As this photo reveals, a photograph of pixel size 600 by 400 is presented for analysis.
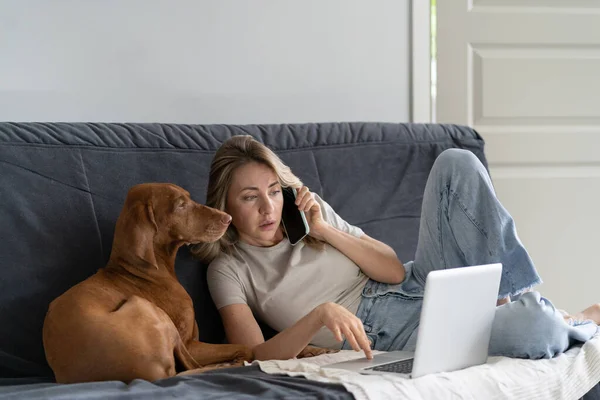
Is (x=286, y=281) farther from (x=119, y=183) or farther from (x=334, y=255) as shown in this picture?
(x=119, y=183)

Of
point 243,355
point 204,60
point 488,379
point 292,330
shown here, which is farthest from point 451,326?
point 204,60

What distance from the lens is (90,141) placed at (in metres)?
2.15

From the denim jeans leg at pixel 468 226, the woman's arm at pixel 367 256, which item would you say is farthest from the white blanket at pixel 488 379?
the woman's arm at pixel 367 256

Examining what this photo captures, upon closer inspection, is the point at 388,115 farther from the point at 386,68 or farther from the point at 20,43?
the point at 20,43

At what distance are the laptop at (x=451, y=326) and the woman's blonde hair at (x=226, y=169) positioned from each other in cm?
54

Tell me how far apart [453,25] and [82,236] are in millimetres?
1874

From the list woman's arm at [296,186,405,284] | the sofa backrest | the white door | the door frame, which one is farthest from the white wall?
woman's arm at [296,186,405,284]

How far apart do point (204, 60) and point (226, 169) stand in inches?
35.6

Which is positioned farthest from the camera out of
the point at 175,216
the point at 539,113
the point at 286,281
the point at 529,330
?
the point at 539,113

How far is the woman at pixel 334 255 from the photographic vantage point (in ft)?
6.53

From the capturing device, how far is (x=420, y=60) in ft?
10.5

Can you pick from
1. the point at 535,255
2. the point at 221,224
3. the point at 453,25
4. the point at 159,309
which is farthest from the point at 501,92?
the point at 159,309

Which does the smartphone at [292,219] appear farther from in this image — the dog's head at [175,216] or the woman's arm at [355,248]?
the dog's head at [175,216]

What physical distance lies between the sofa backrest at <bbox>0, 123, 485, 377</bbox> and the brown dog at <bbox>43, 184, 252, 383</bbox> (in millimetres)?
205
